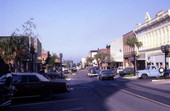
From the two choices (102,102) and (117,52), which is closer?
(102,102)

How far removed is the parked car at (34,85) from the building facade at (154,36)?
31020mm

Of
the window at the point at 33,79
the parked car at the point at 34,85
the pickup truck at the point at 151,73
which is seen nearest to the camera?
the parked car at the point at 34,85

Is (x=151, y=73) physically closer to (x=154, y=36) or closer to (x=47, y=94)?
(x=154, y=36)

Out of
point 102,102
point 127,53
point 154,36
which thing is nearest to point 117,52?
point 127,53

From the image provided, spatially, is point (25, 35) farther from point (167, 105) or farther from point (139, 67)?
point (139, 67)

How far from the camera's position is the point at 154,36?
174 ft

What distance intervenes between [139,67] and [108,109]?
52164 millimetres

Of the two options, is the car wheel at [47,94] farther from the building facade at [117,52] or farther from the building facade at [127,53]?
the building facade at [117,52]

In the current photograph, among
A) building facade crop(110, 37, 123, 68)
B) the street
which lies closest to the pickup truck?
the street

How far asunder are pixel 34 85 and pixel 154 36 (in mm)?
40756

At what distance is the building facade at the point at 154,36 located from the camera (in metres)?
47.4

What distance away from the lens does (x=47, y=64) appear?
239 feet

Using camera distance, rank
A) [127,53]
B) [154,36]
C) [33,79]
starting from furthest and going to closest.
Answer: [127,53] → [154,36] → [33,79]

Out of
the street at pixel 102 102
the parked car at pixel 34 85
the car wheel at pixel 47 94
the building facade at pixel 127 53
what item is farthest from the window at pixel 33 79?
the building facade at pixel 127 53
